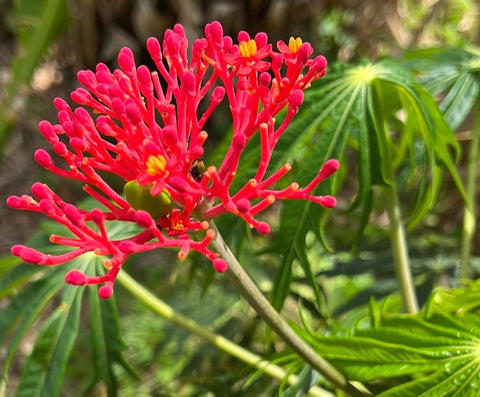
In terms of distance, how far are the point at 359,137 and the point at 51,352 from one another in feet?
1.50

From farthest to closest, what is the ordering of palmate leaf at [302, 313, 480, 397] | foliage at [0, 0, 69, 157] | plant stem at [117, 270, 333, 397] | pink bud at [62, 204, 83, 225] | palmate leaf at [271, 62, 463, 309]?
1. foliage at [0, 0, 69, 157]
2. plant stem at [117, 270, 333, 397]
3. palmate leaf at [271, 62, 463, 309]
4. palmate leaf at [302, 313, 480, 397]
5. pink bud at [62, 204, 83, 225]

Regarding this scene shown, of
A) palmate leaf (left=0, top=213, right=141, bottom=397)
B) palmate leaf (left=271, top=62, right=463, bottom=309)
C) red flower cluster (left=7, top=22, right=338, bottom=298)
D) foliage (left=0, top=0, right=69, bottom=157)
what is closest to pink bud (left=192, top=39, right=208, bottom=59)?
red flower cluster (left=7, top=22, right=338, bottom=298)

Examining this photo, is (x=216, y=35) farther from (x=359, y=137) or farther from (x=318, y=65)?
Result: (x=359, y=137)

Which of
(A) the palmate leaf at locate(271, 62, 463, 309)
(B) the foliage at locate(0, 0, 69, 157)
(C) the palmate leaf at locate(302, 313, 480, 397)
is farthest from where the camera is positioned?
(B) the foliage at locate(0, 0, 69, 157)

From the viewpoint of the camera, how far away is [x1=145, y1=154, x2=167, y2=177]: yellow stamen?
1.49 feet

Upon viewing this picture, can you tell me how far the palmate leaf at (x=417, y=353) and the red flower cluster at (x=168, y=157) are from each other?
8.1 inches

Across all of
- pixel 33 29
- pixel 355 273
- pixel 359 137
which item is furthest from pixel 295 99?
pixel 33 29

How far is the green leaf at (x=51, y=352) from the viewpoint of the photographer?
2.69 feet

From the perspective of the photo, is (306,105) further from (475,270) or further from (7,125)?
(7,125)

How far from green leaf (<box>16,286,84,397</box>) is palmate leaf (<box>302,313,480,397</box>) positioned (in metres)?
0.33

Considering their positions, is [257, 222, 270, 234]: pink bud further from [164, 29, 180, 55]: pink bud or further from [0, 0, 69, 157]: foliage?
[0, 0, 69, 157]: foliage

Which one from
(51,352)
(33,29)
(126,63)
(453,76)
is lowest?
(51,352)

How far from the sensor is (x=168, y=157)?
482 mm

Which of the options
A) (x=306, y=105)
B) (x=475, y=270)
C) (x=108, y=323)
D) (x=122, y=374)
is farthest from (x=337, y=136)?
(x=122, y=374)
